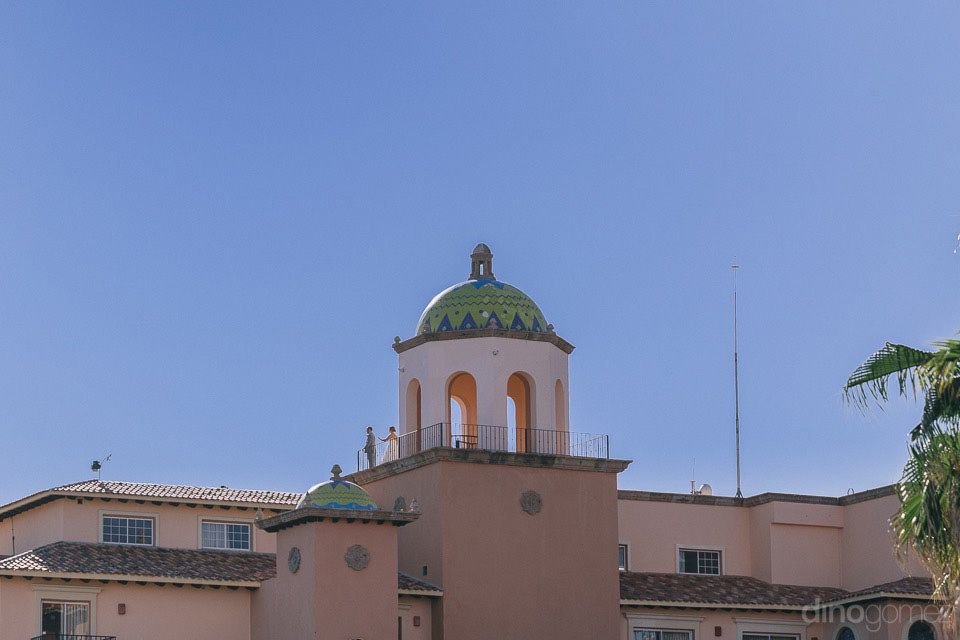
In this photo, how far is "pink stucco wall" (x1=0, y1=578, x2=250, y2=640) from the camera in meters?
36.9

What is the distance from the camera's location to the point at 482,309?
41.6 metres

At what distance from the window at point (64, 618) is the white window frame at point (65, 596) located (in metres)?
0.06

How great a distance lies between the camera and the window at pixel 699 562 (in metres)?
45.6

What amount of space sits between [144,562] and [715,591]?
14435 mm

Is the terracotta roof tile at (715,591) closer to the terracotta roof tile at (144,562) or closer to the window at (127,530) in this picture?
the terracotta roof tile at (144,562)

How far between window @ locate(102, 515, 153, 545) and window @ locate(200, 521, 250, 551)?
4.18 ft

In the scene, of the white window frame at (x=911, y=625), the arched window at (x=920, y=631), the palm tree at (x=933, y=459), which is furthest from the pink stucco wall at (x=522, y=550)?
the palm tree at (x=933, y=459)

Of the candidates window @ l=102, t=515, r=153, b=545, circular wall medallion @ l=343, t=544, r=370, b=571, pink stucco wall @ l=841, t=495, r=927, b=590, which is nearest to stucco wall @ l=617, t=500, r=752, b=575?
pink stucco wall @ l=841, t=495, r=927, b=590

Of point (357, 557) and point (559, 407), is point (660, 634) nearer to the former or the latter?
point (559, 407)

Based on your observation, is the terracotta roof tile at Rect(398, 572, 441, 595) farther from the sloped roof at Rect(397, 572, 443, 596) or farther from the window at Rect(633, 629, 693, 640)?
the window at Rect(633, 629, 693, 640)

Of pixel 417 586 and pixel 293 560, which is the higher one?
pixel 293 560

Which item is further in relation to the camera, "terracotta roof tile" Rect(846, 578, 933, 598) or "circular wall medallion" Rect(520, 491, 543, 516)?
"terracotta roof tile" Rect(846, 578, 933, 598)

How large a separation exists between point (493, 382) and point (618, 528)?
18.3 feet

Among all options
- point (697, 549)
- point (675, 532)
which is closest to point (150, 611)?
point (675, 532)
